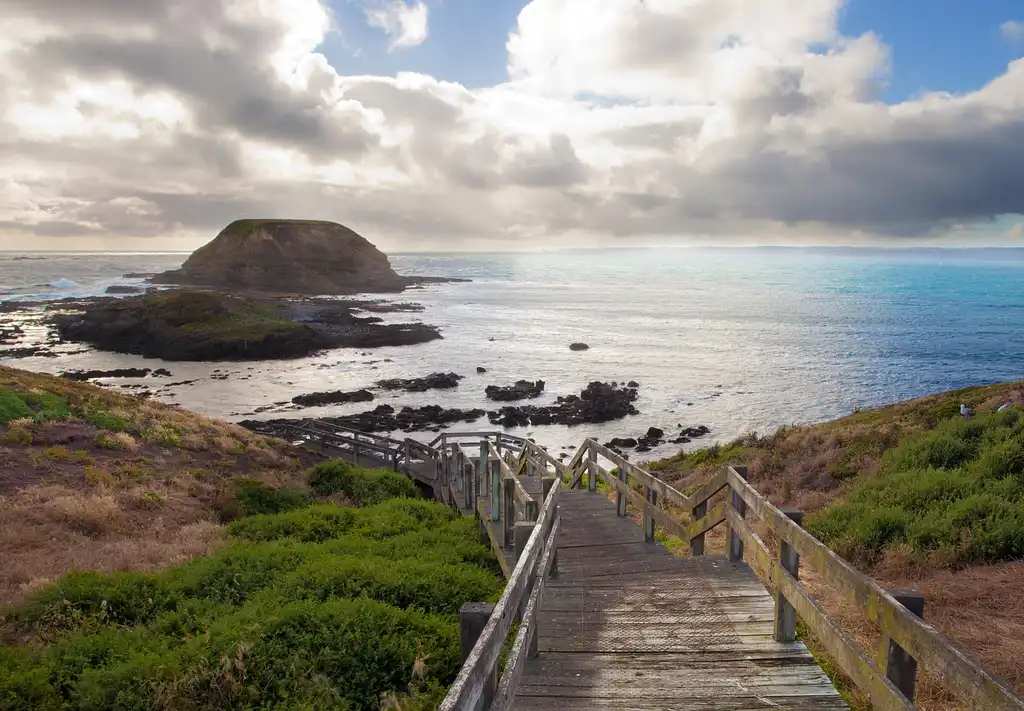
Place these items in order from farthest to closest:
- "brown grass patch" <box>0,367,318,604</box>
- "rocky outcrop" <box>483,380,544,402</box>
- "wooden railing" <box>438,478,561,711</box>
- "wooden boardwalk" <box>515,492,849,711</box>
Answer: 1. "rocky outcrop" <box>483,380,544,402</box>
2. "brown grass patch" <box>0,367,318,604</box>
3. "wooden boardwalk" <box>515,492,849,711</box>
4. "wooden railing" <box>438,478,561,711</box>

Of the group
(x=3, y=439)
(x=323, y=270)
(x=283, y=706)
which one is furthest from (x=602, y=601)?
A: (x=323, y=270)

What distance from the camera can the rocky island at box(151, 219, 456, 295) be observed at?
127312 millimetres

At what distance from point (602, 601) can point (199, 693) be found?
151 inches

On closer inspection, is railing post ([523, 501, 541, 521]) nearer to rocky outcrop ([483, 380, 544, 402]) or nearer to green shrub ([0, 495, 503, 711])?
green shrub ([0, 495, 503, 711])

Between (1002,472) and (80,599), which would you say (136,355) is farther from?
(1002,472)

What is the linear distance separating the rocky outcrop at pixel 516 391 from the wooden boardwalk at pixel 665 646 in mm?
35755

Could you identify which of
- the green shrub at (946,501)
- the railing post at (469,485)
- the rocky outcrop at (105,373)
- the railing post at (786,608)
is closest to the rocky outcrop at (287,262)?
the rocky outcrop at (105,373)

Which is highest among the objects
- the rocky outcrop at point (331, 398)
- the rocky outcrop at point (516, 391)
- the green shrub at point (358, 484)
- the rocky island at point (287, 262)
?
the rocky island at point (287, 262)

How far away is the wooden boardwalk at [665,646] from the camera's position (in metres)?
3.99

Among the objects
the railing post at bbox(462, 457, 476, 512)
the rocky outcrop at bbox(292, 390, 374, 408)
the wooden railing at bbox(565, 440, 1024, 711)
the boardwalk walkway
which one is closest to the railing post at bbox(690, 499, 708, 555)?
the boardwalk walkway

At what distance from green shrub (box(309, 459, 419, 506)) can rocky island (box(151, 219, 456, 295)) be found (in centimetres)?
11209

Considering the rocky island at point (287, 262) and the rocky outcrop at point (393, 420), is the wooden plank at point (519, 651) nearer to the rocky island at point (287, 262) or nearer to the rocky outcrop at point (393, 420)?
the rocky outcrop at point (393, 420)

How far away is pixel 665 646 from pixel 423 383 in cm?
4265

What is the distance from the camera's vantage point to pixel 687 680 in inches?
166
